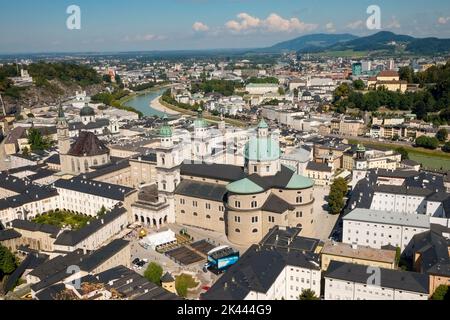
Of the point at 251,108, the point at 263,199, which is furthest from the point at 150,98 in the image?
the point at 263,199

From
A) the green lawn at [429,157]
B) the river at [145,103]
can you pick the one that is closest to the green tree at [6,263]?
the green lawn at [429,157]

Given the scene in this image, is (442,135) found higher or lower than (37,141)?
lower

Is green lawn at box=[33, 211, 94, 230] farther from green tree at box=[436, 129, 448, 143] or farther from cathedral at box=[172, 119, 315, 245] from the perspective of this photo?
green tree at box=[436, 129, 448, 143]

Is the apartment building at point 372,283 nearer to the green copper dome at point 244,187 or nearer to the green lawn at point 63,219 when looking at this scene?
the green copper dome at point 244,187

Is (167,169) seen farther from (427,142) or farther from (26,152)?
(427,142)

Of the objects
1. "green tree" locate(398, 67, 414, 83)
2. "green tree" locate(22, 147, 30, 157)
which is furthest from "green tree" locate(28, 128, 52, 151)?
"green tree" locate(398, 67, 414, 83)

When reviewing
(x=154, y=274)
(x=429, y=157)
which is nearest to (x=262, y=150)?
(x=154, y=274)

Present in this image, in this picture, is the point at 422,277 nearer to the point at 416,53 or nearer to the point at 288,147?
the point at 288,147
